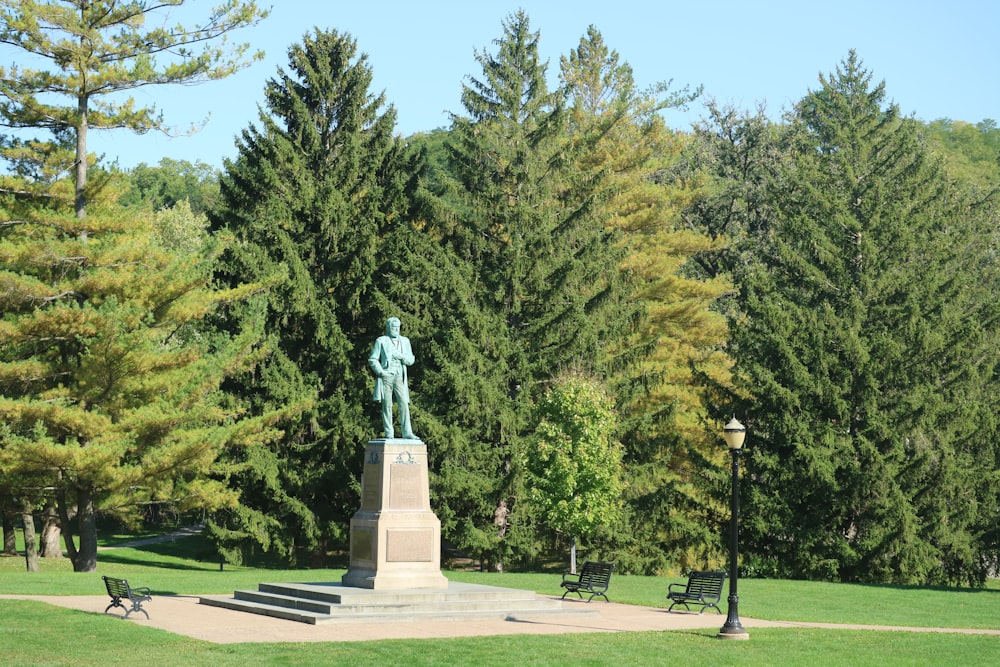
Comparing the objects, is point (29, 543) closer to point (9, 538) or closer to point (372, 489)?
point (9, 538)

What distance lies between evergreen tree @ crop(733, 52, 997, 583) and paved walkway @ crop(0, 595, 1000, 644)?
15405mm

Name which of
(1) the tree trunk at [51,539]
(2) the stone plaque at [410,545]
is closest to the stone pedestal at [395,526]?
(2) the stone plaque at [410,545]

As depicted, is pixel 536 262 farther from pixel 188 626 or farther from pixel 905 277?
pixel 188 626

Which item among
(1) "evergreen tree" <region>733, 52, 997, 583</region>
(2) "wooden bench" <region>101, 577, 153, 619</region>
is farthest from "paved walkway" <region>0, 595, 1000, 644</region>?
(1) "evergreen tree" <region>733, 52, 997, 583</region>

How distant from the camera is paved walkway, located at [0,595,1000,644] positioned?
1809 centimetres

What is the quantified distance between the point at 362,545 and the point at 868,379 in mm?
21036

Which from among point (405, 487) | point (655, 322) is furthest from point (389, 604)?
point (655, 322)

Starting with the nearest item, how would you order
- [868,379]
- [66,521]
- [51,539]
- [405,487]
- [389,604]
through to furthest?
[389,604], [405,487], [66,521], [868,379], [51,539]

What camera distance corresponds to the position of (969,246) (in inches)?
1799

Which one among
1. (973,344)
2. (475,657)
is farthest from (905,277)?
(475,657)

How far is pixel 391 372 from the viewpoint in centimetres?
2389

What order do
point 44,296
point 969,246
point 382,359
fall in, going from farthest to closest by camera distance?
1. point 969,246
2. point 44,296
3. point 382,359

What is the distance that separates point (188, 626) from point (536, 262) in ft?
74.5

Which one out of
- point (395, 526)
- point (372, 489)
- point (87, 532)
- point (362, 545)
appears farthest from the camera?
point (87, 532)
